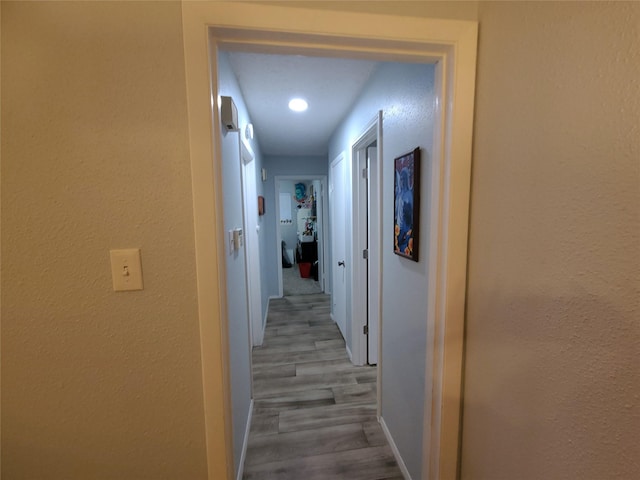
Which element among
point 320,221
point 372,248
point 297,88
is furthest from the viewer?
point 320,221

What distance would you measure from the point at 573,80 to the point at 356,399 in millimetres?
2215

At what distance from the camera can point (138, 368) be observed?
2.91 feet

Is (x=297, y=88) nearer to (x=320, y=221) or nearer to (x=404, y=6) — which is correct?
(x=404, y=6)

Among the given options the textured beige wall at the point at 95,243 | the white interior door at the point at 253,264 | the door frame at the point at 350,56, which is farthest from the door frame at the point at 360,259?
the textured beige wall at the point at 95,243

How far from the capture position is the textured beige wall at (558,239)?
20.0 inches

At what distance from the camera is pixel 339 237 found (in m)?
3.03

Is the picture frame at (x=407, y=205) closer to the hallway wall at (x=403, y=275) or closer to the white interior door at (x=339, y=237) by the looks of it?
the hallway wall at (x=403, y=275)

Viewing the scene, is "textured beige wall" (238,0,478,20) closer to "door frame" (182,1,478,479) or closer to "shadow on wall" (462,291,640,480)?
"door frame" (182,1,478,479)

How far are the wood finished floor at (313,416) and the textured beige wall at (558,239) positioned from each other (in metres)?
0.95

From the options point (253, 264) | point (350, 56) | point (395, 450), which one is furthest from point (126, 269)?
point (253, 264)

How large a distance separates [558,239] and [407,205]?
0.72 metres

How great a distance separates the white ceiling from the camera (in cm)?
158

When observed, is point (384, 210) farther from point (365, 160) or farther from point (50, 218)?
point (50, 218)

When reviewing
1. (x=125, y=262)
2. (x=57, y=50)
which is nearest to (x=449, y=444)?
(x=125, y=262)
